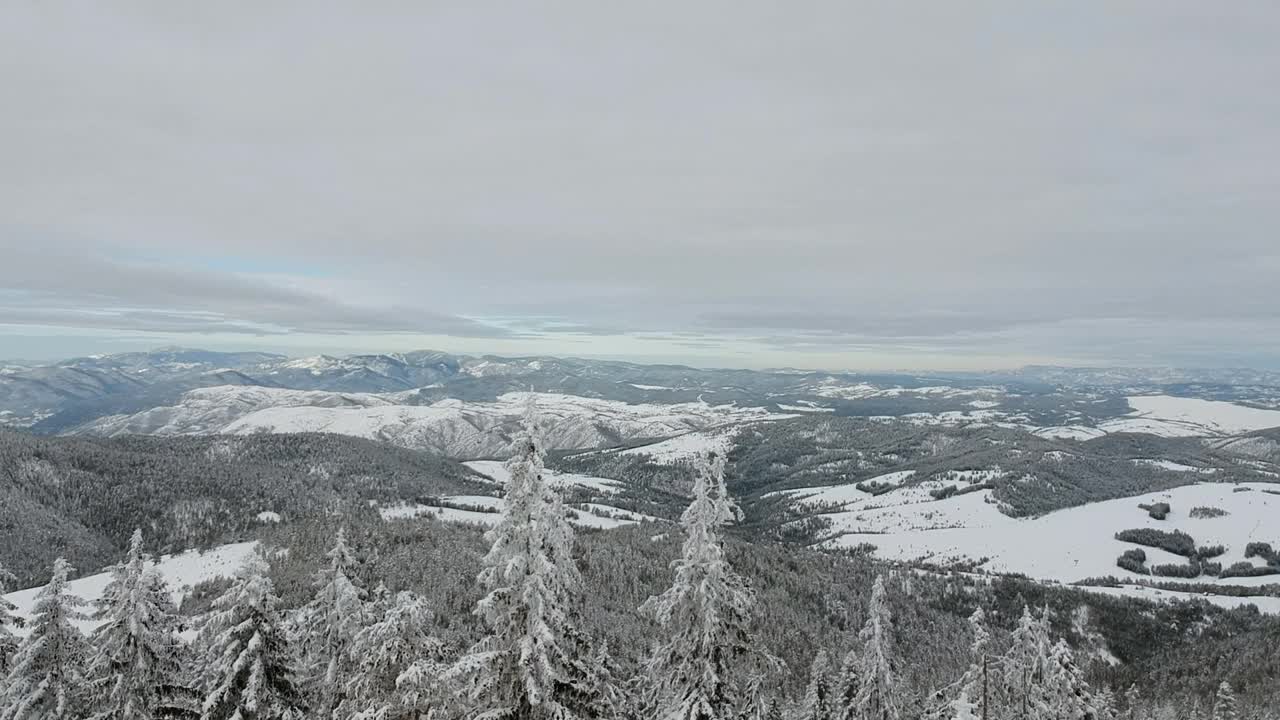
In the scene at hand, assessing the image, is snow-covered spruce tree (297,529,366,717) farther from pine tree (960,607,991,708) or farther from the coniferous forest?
pine tree (960,607,991,708)

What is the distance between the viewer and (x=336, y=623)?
78.1ft

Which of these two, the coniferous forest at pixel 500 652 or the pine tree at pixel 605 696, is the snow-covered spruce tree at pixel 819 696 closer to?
the coniferous forest at pixel 500 652

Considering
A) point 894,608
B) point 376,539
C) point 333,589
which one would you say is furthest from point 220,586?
point 894,608

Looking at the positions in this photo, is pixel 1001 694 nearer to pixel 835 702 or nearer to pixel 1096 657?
pixel 835 702

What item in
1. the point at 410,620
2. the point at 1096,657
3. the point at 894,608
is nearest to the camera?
the point at 410,620

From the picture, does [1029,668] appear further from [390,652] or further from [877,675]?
[390,652]

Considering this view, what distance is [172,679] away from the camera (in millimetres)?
26734

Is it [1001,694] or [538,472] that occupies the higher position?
[538,472]

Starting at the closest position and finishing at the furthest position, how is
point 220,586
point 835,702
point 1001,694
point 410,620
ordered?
point 410,620 < point 1001,694 < point 835,702 < point 220,586

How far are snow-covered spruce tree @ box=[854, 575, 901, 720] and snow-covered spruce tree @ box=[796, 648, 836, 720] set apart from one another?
33.7 ft

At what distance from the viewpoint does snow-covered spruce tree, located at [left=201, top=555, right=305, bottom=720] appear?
22.5 m

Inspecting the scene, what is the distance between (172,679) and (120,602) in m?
4.34

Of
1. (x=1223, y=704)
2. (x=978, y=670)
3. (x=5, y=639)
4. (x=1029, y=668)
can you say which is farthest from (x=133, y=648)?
(x=1223, y=704)

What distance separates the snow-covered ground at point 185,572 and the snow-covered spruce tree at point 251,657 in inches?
6123
